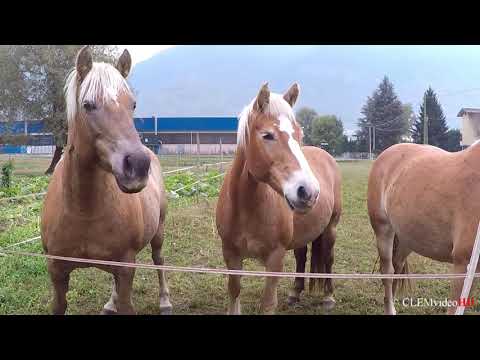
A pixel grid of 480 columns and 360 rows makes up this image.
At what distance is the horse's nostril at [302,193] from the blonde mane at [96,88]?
134 cm

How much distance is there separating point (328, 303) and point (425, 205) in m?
1.80

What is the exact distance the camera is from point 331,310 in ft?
15.8

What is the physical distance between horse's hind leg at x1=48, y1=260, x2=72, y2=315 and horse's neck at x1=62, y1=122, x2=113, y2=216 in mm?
475

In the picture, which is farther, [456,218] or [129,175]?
[456,218]

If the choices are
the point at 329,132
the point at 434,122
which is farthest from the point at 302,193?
the point at 434,122

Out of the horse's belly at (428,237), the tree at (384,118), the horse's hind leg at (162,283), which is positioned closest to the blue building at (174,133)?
the tree at (384,118)

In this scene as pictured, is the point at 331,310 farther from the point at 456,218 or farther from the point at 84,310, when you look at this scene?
the point at 84,310

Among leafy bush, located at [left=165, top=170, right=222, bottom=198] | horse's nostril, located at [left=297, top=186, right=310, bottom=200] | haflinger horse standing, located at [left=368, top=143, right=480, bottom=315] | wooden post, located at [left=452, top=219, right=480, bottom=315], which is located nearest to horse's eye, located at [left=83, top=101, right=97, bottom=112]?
horse's nostril, located at [left=297, top=186, right=310, bottom=200]

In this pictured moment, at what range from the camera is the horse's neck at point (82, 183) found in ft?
9.25

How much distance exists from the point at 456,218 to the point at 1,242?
6.53 m

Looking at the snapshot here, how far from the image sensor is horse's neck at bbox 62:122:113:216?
2820 millimetres

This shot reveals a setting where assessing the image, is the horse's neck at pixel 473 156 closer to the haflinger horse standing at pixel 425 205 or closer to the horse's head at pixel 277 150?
the haflinger horse standing at pixel 425 205

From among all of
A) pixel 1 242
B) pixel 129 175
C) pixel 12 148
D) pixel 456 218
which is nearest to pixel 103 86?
pixel 129 175

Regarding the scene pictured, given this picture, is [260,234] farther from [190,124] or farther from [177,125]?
[190,124]
